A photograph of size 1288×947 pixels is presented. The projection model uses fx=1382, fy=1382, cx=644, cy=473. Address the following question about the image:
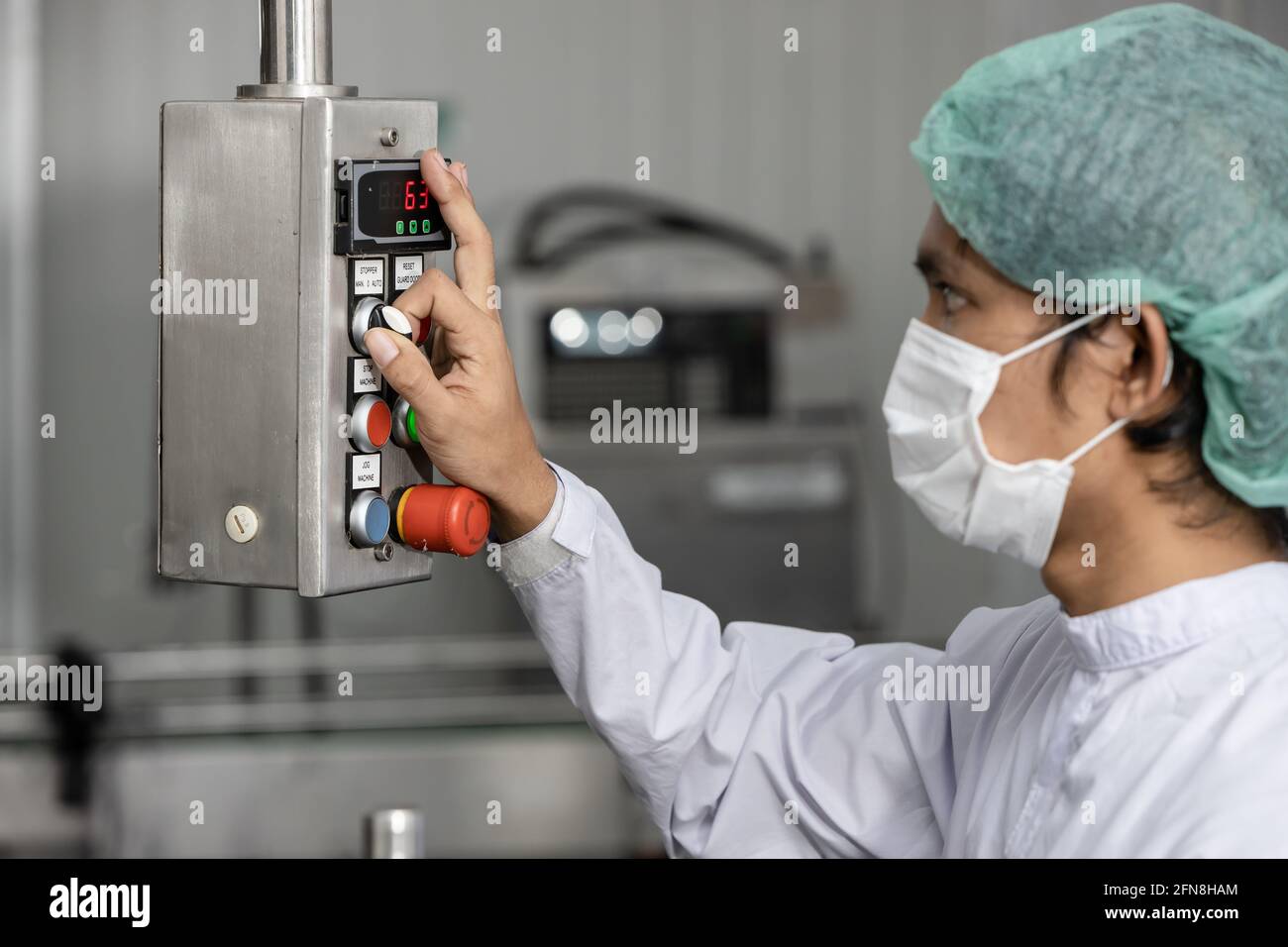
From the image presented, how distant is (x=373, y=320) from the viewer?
0.77 meters

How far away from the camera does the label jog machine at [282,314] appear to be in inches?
29.2

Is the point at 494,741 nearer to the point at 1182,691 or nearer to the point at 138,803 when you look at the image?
the point at 138,803

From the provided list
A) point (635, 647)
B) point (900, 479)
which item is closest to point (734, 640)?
point (635, 647)

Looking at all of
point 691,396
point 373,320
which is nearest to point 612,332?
point 691,396

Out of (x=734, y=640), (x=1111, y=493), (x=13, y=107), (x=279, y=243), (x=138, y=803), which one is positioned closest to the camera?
(x=279, y=243)

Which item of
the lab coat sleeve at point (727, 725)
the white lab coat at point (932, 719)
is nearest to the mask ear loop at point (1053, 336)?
the white lab coat at point (932, 719)

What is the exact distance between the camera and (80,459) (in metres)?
2.42

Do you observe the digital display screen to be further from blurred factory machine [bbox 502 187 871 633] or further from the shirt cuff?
blurred factory machine [bbox 502 187 871 633]

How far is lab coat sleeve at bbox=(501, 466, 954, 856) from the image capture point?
3.27ft

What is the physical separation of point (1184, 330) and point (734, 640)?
446 millimetres

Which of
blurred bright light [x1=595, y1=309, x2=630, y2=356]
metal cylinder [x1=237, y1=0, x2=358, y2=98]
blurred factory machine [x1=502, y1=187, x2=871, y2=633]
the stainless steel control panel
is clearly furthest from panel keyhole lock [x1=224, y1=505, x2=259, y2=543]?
blurred bright light [x1=595, y1=309, x2=630, y2=356]

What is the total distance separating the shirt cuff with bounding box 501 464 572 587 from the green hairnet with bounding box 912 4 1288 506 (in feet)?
1.07

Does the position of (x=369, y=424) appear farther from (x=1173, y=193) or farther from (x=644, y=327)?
(x=644, y=327)

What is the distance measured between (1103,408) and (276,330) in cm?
49
